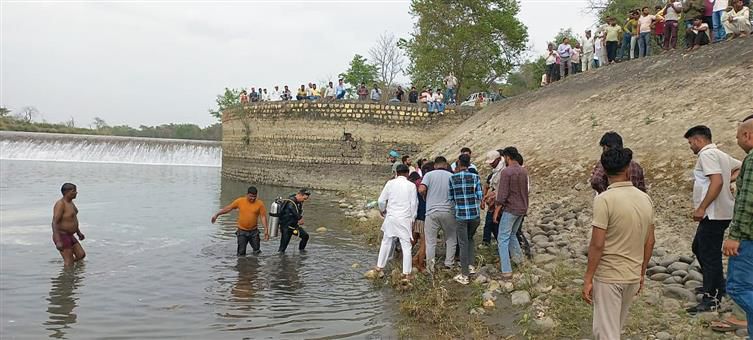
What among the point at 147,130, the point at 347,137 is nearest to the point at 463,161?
the point at 347,137

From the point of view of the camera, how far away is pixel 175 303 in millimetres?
6344

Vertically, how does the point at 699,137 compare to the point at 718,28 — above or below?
below

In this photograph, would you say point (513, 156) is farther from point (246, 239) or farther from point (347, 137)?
point (347, 137)

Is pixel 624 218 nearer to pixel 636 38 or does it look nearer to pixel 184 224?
pixel 184 224

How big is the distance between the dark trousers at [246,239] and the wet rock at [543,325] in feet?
17.2

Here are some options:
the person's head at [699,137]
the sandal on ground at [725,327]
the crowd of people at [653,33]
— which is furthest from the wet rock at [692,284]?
the crowd of people at [653,33]

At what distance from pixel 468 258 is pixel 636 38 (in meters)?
12.3

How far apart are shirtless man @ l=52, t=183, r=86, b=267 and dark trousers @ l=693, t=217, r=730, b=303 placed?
7.98m

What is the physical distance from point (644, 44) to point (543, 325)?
13043 millimetres

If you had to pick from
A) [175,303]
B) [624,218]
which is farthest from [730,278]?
[175,303]

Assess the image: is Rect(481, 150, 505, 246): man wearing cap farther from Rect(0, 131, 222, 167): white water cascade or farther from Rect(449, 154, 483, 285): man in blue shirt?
Rect(0, 131, 222, 167): white water cascade

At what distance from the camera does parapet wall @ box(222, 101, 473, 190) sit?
931 inches

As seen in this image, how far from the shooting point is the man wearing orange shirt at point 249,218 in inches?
336

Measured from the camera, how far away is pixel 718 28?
13086 millimetres
